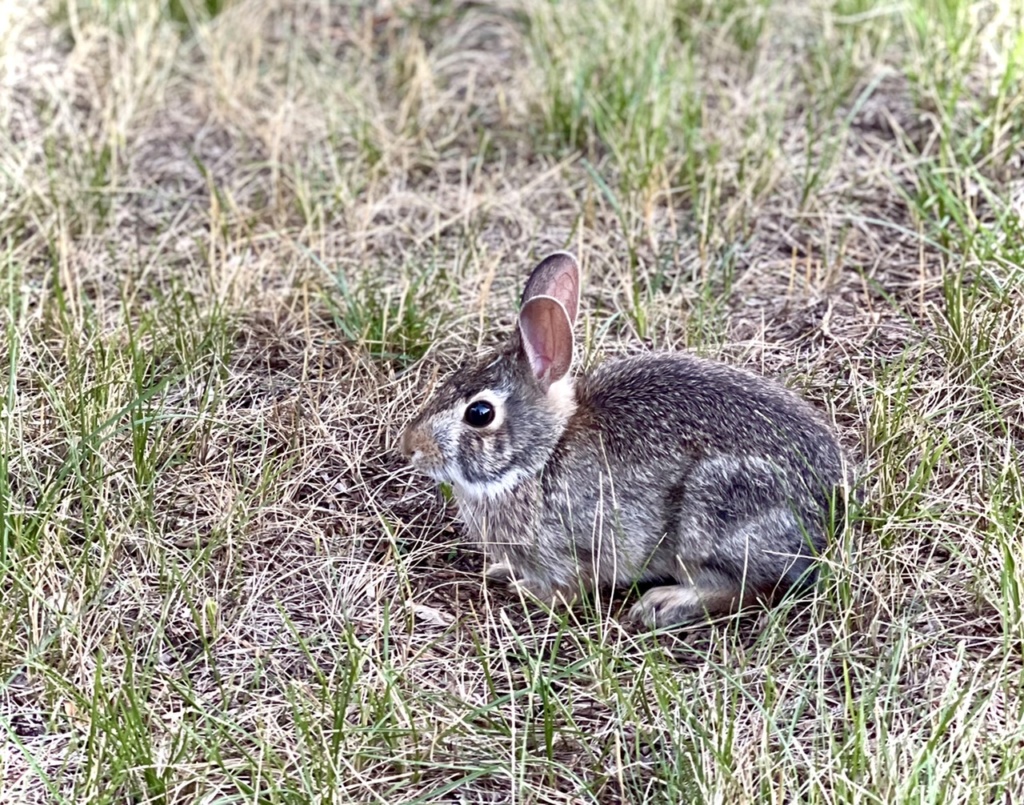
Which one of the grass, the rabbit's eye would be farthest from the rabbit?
the grass

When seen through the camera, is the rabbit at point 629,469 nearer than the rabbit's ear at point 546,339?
Yes

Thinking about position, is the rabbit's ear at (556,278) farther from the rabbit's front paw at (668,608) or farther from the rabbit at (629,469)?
the rabbit's front paw at (668,608)

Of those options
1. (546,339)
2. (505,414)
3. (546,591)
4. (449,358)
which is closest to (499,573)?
(546,591)

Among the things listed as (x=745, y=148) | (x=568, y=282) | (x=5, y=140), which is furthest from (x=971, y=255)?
(x=5, y=140)

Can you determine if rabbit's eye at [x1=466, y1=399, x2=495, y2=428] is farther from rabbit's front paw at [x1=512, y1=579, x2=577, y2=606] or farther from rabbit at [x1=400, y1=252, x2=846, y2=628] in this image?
rabbit's front paw at [x1=512, y1=579, x2=577, y2=606]

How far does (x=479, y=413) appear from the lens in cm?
408

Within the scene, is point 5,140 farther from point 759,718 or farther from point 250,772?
point 759,718

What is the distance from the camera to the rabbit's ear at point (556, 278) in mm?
4129

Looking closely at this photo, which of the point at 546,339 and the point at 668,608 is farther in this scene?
the point at 546,339

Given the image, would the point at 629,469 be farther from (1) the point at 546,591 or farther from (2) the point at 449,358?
(2) the point at 449,358

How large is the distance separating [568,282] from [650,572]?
35.6 inches

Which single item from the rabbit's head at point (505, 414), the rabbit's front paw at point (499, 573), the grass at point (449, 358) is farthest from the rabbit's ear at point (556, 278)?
the rabbit's front paw at point (499, 573)

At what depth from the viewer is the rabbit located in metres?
3.87

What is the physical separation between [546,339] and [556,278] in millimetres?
205
